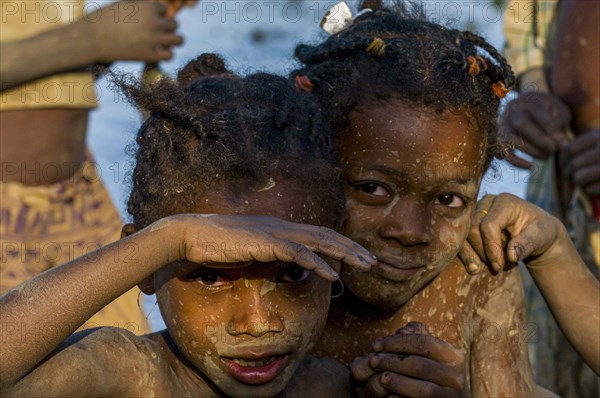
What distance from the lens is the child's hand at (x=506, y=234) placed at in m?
3.37

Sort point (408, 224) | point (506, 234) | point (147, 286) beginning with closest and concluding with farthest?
point (147, 286), point (408, 224), point (506, 234)

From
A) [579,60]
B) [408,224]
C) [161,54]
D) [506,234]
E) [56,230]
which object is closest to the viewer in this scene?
[408,224]

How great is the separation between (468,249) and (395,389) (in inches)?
31.8

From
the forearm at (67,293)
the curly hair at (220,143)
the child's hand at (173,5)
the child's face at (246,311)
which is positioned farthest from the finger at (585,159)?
the forearm at (67,293)

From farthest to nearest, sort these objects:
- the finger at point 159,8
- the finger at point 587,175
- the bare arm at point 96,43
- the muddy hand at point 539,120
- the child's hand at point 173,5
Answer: the child's hand at point 173,5, the finger at point 159,8, the muddy hand at point 539,120, the finger at point 587,175, the bare arm at point 96,43

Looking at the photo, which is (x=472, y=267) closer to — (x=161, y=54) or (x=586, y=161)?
(x=586, y=161)

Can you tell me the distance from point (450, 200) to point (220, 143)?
0.81 m

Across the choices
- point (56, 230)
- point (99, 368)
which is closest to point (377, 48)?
point (99, 368)

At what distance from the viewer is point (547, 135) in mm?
5000

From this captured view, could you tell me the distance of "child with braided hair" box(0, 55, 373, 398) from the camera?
243 centimetres

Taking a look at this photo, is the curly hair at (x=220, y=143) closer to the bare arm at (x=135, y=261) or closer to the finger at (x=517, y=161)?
the bare arm at (x=135, y=261)

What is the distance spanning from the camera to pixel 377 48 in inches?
129

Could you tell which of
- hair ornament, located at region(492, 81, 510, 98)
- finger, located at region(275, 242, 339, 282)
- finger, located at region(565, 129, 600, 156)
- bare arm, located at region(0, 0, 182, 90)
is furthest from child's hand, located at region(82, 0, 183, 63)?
finger, located at region(275, 242, 339, 282)

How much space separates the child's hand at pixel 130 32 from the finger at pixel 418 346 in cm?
246
